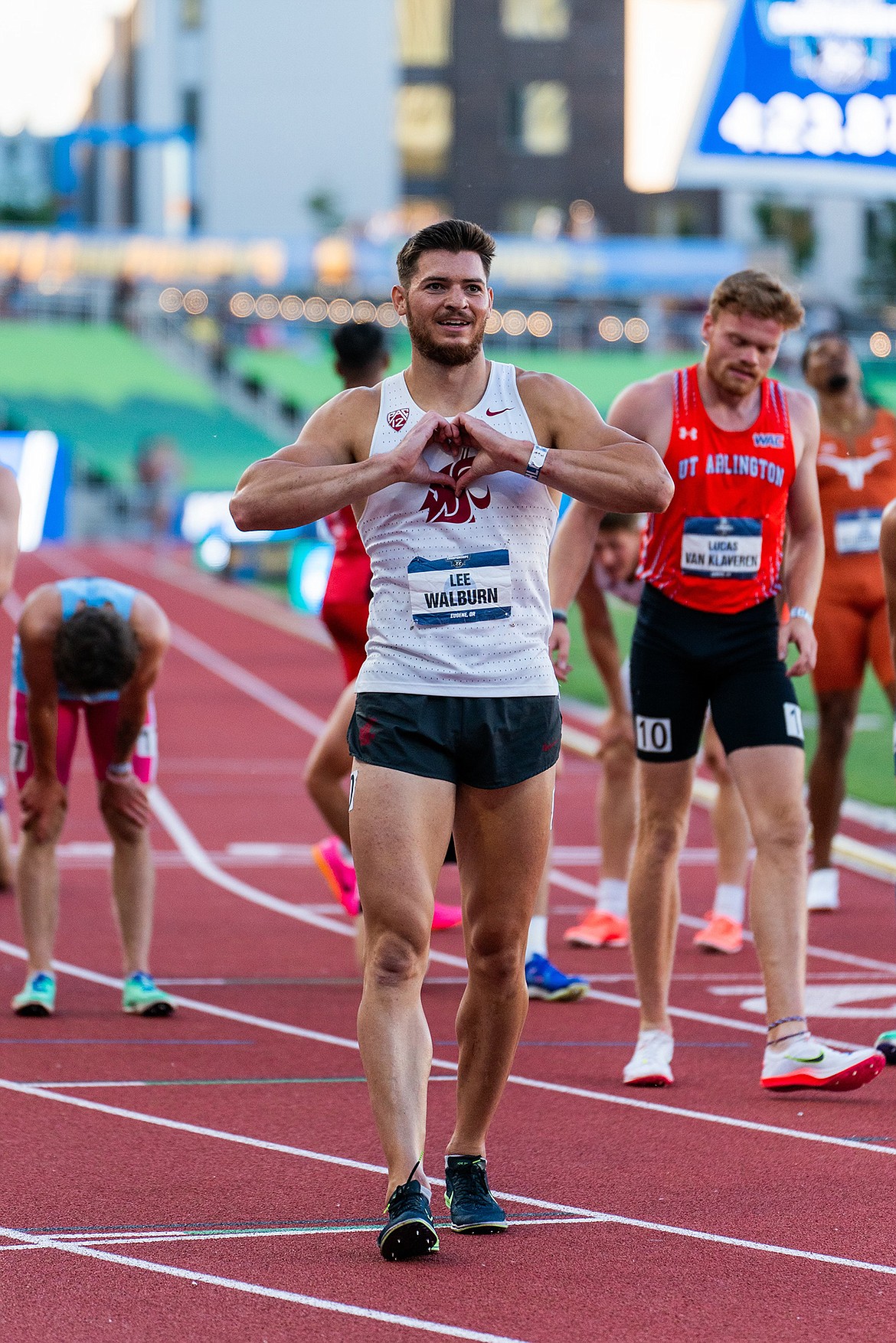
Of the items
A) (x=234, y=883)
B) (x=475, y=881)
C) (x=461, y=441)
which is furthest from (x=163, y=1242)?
(x=234, y=883)

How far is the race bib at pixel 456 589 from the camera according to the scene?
4246mm

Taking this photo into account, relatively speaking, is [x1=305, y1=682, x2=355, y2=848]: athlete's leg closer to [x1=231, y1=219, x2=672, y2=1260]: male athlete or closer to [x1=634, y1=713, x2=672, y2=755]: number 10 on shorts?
[x1=634, y1=713, x2=672, y2=755]: number 10 on shorts

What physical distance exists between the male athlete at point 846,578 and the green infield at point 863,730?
926 mm

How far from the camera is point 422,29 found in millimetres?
62625

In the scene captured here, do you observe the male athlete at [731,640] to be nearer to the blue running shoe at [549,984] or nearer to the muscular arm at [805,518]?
the muscular arm at [805,518]

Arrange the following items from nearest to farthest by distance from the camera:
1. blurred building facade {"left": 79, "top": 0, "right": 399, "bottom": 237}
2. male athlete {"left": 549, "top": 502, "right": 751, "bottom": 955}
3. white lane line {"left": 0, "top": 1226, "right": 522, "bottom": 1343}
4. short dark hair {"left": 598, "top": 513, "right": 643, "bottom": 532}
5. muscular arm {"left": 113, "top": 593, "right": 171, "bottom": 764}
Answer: white lane line {"left": 0, "top": 1226, "right": 522, "bottom": 1343} → muscular arm {"left": 113, "top": 593, "right": 171, "bottom": 764} → short dark hair {"left": 598, "top": 513, "right": 643, "bottom": 532} → male athlete {"left": 549, "top": 502, "right": 751, "bottom": 955} → blurred building facade {"left": 79, "top": 0, "right": 399, "bottom": 237}

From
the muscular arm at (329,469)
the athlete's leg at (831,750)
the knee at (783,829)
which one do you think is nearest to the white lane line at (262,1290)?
the muscular arm at (329,469)

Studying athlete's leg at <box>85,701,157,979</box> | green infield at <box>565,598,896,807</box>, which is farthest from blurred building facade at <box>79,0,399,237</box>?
athlete's leg at <box>85,701,157,979</box>

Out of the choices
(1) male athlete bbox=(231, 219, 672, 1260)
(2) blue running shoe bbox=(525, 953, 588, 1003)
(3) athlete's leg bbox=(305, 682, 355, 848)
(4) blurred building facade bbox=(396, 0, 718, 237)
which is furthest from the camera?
(4) blurred building facade bbox=(396, 0, 718, 237)

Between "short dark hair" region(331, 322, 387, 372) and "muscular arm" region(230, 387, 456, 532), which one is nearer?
"muscular arm" region(230, 387, 456, 532)

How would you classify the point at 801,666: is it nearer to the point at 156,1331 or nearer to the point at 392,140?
Result: the point at 156,1331

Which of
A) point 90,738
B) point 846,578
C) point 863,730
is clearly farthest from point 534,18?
point 90,738

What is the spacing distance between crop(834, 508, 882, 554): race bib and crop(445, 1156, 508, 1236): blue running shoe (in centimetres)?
444

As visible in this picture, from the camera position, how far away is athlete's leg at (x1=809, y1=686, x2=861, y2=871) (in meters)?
8.30
